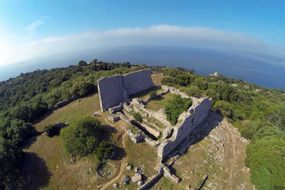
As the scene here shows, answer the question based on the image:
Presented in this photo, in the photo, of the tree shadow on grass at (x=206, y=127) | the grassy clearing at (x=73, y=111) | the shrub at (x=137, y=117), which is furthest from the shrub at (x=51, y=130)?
the tree shadow on grass at (x=206, y=127)

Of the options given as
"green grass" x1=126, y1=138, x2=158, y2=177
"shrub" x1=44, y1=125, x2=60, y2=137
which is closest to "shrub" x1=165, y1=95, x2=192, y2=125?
"green grass" x1=126, y1=138, x2=158, y2=177

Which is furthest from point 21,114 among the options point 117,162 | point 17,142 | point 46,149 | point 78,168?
point 117,162

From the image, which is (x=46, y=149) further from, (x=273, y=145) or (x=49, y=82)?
(x=49, y=82)

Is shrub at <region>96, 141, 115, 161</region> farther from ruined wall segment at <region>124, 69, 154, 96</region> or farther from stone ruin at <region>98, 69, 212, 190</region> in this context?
ruined wall segment at <region>124, 69, 154, 96</region>

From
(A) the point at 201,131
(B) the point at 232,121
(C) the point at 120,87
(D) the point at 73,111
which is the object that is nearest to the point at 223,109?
(B) the point at 232,121

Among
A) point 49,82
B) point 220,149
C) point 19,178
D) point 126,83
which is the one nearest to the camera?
point 19,178

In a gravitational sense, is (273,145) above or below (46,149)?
below
